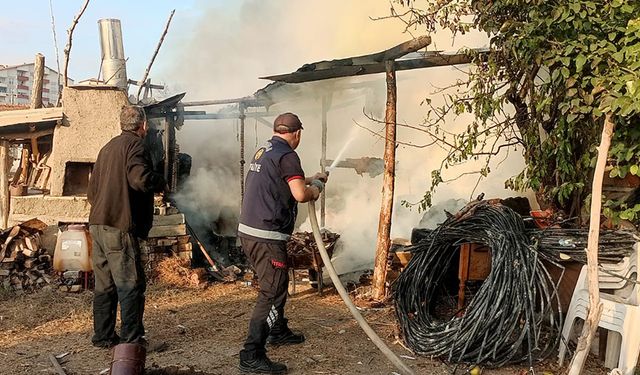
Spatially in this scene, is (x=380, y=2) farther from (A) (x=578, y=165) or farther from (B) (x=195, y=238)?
(A) (x=578, y=165)

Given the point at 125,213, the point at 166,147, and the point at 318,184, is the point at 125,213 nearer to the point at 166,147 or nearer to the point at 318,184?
the point at 318,184

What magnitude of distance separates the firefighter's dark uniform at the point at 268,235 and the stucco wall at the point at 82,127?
5.96 metres

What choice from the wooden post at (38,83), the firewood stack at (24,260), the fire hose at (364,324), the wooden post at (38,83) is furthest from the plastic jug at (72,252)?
the fire hose at (364,324)

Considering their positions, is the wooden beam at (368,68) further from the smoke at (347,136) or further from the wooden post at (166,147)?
the wooden post at (166,147)

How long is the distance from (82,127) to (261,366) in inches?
268

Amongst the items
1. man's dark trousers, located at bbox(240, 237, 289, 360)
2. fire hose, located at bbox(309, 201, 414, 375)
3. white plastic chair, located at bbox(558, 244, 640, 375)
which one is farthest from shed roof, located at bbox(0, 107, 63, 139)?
white plastic chair, located at bbox(558, 244, 640, 375)

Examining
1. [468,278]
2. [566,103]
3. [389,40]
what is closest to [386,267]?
[468,278]

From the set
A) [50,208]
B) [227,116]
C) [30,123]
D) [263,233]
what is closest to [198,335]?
[263,233]

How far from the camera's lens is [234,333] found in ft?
21.3

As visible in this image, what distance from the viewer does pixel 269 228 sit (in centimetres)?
525

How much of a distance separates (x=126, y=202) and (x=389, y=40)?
12.0 metres

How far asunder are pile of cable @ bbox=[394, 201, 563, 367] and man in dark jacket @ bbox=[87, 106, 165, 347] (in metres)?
2.79

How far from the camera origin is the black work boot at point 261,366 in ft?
16.8

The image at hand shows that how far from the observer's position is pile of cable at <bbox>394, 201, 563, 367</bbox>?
17.7ft
